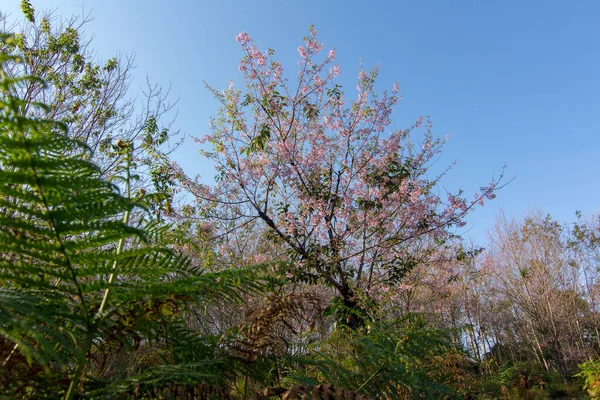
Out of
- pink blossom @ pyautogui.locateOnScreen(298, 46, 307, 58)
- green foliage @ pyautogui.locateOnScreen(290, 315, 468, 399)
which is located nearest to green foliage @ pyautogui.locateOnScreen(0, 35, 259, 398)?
green foliage @ pyautogui.locateOnScreen(290, 315, 468, 399)

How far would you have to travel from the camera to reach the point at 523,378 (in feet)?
32.8

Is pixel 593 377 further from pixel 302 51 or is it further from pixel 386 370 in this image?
pixel 302 51

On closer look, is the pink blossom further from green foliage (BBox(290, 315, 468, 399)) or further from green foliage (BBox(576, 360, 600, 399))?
green foliage (BBox(576, 360, 600, 399))

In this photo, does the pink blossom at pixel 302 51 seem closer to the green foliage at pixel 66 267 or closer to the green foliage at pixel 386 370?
the green foliage at pixel 386 370

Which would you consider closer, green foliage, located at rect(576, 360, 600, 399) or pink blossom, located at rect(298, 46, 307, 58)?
green foliage, located at rect(576, 360, 600, 399)

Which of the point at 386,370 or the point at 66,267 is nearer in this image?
the point at 66,267

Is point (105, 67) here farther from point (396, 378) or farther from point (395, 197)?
point (396, 378)

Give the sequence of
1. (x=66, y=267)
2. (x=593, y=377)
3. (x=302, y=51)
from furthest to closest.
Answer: (x=302, y=51) → (x=593, y=377) → (x=66, y=267)

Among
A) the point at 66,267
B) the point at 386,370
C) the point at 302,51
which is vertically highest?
the point at 302,51

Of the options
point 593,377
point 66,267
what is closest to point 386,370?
point 66,267

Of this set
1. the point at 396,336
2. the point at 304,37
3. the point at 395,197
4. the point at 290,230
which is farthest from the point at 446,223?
the point at 396,336

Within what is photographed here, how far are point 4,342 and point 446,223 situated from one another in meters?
A: 7.06

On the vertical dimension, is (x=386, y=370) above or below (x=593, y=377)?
above

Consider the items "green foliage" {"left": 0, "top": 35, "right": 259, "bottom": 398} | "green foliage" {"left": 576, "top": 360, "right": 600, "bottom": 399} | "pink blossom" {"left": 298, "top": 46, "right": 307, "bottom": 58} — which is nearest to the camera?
"green foliage" {"left": 0, "top": 35, "right": 259, "bottom": 398}
